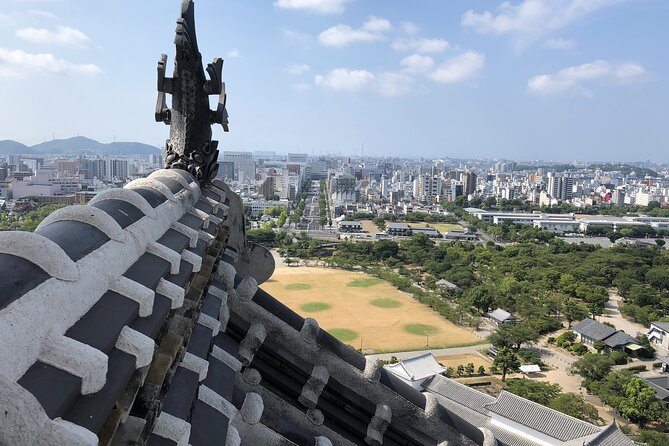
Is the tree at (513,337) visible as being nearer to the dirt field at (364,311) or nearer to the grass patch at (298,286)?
the dirt field at (364,311)

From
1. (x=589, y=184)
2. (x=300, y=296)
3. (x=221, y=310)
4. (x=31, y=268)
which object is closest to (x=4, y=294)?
(x=31, y=268)

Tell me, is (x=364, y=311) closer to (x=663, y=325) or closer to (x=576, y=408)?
(x=576, y=408)

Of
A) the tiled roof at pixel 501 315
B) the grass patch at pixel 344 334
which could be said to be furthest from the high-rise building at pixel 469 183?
the grass patch at pixel 344 334

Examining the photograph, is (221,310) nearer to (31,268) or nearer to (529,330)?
(31,268)

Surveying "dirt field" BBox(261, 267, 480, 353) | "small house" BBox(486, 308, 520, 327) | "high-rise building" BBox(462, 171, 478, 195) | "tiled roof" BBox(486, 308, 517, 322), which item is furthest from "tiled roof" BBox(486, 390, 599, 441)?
"high-rise building" BBox(462, 171, 478, 195)

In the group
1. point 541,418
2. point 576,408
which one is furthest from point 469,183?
point 541,418

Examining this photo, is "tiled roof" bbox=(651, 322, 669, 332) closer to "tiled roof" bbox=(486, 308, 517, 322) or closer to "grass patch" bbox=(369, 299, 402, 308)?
"tiled roof" bbox=(486, 308, 517, 322)
